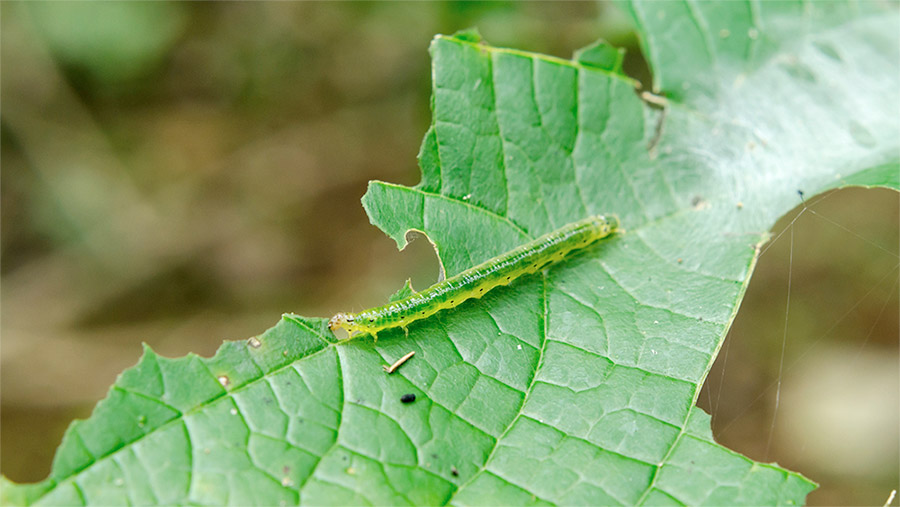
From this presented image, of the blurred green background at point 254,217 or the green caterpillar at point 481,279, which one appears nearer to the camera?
the green caterpillar at point 481,279

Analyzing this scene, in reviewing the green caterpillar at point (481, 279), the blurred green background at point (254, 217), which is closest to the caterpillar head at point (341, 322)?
the green caterpillar at point (481, 279)

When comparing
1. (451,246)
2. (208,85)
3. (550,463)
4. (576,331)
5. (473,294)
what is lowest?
(550,463)

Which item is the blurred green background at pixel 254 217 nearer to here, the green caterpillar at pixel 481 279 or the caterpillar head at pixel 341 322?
the green caterpillar at pixel 481 279

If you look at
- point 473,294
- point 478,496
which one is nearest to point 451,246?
point 473,294

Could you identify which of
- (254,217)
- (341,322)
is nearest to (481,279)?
(341,322)

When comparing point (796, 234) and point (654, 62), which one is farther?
point (796, 234)

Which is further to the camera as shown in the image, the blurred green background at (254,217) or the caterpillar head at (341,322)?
the blurred green background at (254,217)

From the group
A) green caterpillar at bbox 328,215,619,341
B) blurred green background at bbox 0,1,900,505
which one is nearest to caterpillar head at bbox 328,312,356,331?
green caterpillar at bbox 328,215,619,341

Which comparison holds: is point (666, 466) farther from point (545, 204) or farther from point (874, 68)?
point (874, 68)
